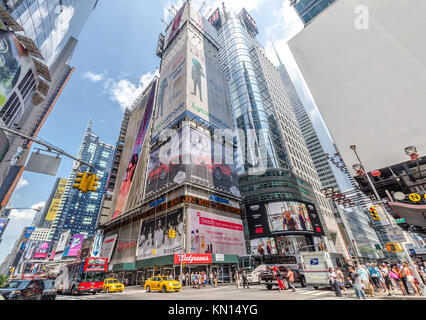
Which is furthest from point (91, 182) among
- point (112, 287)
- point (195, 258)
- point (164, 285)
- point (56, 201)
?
point (56, 201)

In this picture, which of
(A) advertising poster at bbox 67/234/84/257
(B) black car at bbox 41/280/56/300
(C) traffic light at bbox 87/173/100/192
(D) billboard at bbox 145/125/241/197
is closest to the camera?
(C) traffic light at bbox 87/173/100/192

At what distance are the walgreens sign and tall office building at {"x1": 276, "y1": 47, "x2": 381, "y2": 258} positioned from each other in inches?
2394

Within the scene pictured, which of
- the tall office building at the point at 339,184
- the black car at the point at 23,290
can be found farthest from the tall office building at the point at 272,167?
the black car at the point at 23,290

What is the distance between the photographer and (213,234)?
103ft

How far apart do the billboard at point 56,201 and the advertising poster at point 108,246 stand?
544 feet

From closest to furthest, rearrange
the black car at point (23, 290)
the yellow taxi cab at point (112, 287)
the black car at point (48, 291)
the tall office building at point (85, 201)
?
the black car at point (23, 290) → the black car at point (48, 291) → the yellow taxi cab at point (112, 287) → the tall office building at point (85, 201)

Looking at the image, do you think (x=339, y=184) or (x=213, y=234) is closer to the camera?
(x=213, y=234)

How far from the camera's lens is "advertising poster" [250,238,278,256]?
37.6 metres

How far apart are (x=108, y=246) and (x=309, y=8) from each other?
6024 cm

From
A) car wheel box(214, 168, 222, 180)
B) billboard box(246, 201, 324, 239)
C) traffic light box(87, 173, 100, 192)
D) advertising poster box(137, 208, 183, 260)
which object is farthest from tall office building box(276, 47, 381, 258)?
traffic light box(87, 173, 100, 192)

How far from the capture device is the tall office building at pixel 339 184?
75500 mm

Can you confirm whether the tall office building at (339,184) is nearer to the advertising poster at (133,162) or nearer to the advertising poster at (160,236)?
the advertising poster at (160,236)

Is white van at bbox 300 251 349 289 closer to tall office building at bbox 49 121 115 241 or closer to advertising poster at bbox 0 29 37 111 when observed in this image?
advertising poster at bbox 0 29 37 111

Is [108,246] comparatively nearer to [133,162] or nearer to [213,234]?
[133,162]
